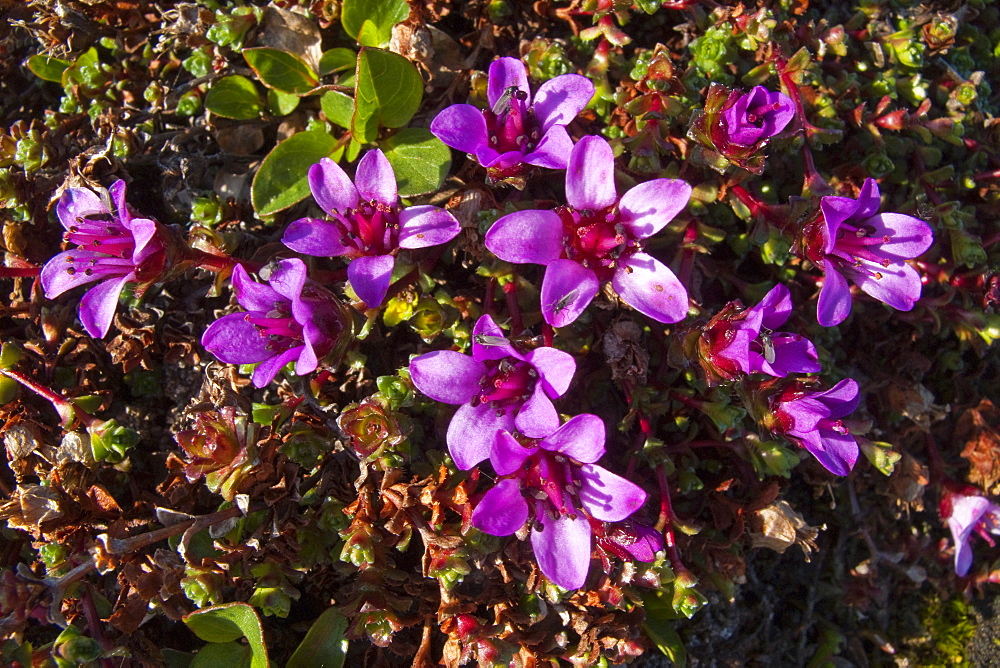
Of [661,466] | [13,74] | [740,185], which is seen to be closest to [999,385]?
[740,185]

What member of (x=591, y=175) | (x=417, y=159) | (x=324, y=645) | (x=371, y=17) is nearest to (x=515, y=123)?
(x=591, y=175)

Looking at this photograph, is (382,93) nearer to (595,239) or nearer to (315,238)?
(315,238)

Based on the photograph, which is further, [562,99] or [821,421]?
[562,99]

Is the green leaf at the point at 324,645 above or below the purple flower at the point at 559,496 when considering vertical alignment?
below

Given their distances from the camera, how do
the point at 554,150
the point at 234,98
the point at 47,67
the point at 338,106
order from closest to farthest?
the point at 554,150 < the point at 338,106 < the point at 234,98 < the point at 47,67

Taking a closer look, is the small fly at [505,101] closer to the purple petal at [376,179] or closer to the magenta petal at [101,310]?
the purple petal at [376,179]

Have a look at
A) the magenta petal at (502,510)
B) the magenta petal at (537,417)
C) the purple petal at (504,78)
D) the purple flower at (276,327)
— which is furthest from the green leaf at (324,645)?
Result: the purple petal at (504,78)

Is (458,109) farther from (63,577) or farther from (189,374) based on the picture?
(63,577)
